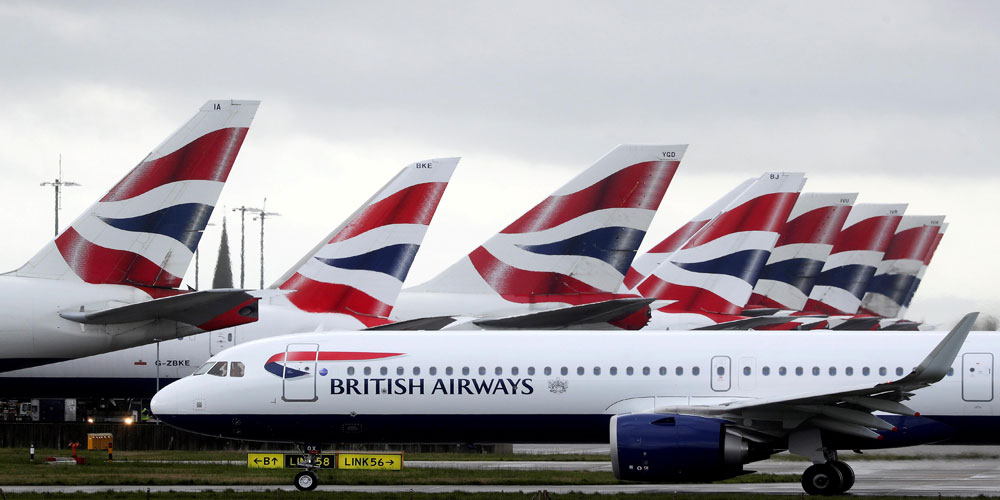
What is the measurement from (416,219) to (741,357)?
44.8 feet

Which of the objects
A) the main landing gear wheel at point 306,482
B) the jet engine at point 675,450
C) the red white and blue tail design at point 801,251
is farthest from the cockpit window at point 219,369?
the red white and blue tail design at point 801,251

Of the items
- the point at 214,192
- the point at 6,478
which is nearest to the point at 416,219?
the point at 214,192

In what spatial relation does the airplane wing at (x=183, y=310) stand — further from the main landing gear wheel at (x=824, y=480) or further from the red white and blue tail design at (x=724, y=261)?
the red white and blue tail design at (x=724, y=261)

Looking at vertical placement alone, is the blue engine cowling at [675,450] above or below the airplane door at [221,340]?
below

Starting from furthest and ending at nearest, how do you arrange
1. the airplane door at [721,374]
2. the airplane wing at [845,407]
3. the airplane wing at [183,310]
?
the airplane wing at [183,310] → the airplane door at [721,374] → the airplane wing at [845,407]

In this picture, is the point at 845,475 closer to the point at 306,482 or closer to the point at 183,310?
the point at 306,482

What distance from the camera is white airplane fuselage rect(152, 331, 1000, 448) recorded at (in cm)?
2773

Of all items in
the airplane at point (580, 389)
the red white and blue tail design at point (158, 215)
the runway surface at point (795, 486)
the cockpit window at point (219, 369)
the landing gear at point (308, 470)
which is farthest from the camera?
the red white and blue tail design at point (158, 215)

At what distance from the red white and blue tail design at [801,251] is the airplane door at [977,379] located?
30.0 m

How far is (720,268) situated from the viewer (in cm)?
4738

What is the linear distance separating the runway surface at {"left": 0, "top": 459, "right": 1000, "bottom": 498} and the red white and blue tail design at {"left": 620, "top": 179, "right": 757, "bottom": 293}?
65.9ft

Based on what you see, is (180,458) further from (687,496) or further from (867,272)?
(867,272)

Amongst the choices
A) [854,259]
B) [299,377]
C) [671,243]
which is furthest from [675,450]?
[854,259]

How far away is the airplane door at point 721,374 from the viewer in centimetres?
2784
